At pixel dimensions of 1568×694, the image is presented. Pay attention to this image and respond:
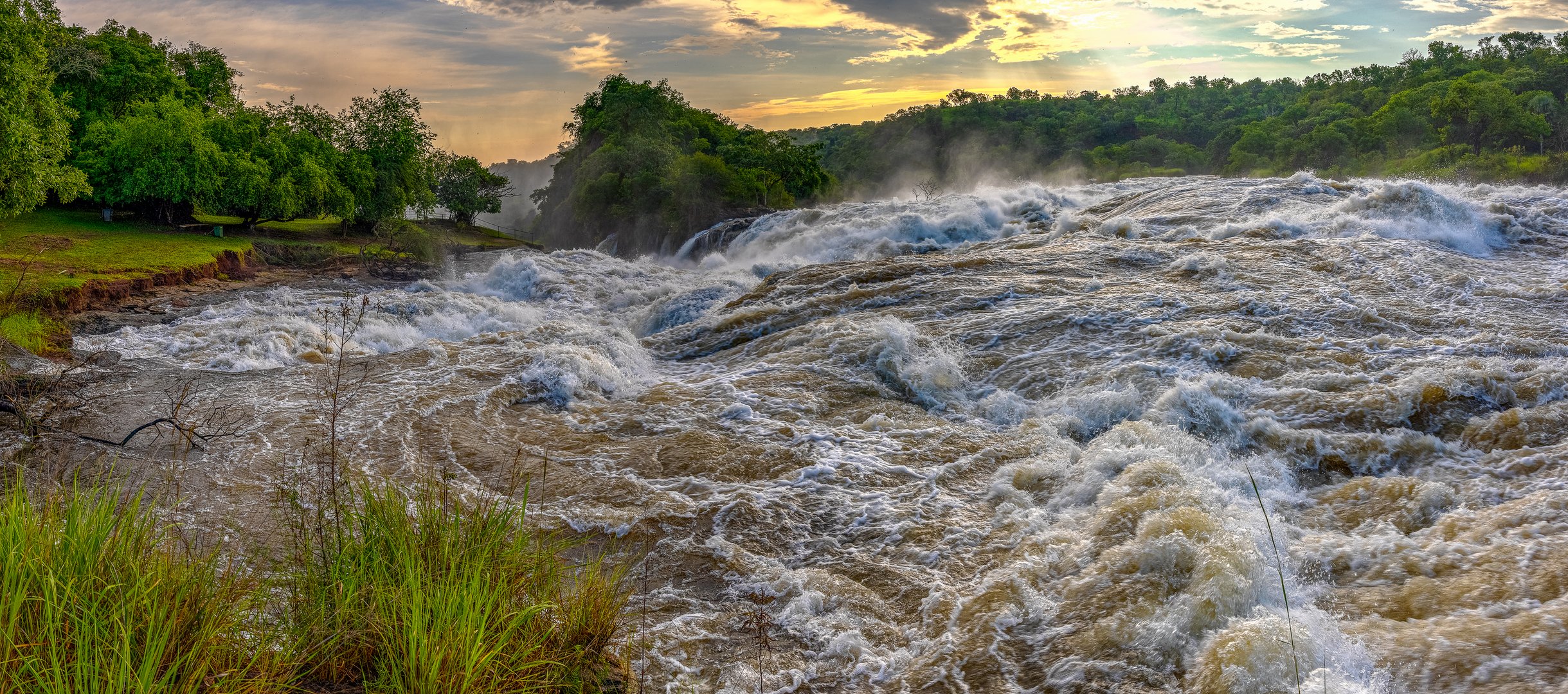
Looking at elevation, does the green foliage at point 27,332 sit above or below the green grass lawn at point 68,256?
below

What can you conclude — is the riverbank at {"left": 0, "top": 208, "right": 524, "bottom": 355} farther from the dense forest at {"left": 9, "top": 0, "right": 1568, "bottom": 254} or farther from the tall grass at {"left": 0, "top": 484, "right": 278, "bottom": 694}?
the tall grass at {"left": 0, "top": 484, "right": 278, "bottom": 694}

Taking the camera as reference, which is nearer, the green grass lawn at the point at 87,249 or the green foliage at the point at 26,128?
the green grass lawn at the point at 87,249

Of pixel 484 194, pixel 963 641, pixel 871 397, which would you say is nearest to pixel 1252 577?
pixel 963 641

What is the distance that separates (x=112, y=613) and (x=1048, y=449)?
6.31m

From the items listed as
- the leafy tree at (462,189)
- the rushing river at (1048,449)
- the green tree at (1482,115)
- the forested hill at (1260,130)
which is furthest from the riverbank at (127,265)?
the green tree at (1482,115)

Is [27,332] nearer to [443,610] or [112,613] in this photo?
[112,613]

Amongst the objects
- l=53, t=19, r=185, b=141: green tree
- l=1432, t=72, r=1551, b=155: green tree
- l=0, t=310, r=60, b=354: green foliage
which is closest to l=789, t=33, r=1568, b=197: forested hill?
l=1432, t=72, r=1551, b=155: green tree

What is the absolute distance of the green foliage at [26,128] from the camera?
15.8 metres

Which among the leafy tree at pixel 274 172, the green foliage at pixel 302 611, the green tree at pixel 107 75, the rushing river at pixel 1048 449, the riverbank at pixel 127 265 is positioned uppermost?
the green tree at pixel 107 75

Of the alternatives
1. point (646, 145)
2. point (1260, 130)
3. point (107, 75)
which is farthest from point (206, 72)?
point (1260, 130)

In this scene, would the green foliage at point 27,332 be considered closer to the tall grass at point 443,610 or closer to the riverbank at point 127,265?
the riverbank at point 127,265

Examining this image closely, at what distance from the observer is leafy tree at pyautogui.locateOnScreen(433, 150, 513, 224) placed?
4462 cm

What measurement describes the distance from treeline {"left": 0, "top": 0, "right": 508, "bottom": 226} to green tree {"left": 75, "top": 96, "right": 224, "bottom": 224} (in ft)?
0.14

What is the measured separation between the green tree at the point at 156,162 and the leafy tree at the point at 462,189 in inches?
679
